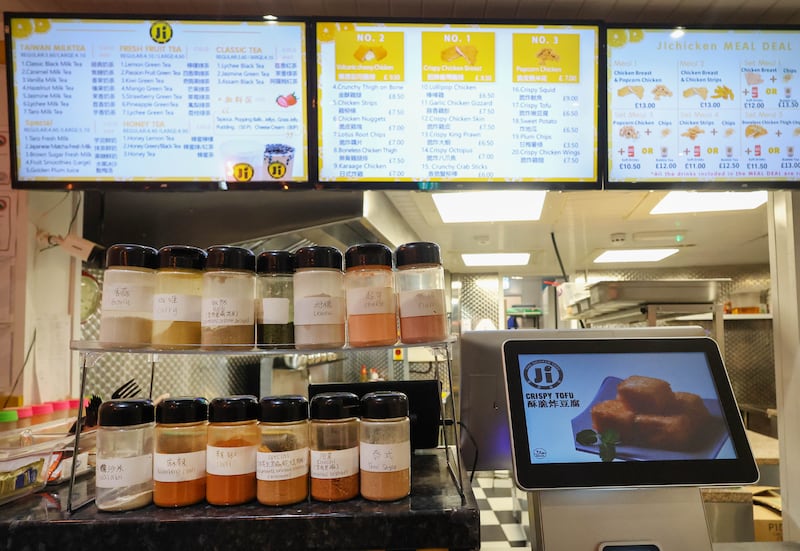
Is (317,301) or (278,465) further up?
(317,301)

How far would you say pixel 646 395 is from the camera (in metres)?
1.12

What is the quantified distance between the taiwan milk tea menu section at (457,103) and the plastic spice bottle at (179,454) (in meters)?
0.81

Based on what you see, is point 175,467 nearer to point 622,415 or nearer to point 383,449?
point 383,449

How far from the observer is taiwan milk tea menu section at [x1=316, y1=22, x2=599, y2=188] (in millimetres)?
1552

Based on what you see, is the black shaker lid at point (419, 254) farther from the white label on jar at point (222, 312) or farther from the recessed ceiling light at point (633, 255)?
the recessed ceiling light at point (633, 255)

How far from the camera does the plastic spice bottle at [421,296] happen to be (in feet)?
3.47

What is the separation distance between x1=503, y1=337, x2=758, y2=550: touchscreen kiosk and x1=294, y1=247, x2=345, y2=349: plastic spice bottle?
404mm

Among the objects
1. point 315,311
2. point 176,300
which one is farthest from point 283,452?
point 176,300

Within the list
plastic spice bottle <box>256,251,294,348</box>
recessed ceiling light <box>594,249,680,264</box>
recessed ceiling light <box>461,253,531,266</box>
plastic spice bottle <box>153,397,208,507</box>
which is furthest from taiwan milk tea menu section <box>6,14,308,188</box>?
recessed ceiling light <box>594,249,680,264</box>

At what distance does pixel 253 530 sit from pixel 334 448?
0.66 feet

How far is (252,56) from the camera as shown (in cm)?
154

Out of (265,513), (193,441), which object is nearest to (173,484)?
(193,441)

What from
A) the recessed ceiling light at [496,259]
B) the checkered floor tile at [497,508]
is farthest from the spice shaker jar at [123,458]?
the recessed ceiling light at [496,259]

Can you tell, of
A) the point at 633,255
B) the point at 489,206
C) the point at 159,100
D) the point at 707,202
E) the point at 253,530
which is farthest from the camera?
the point at 633,255
